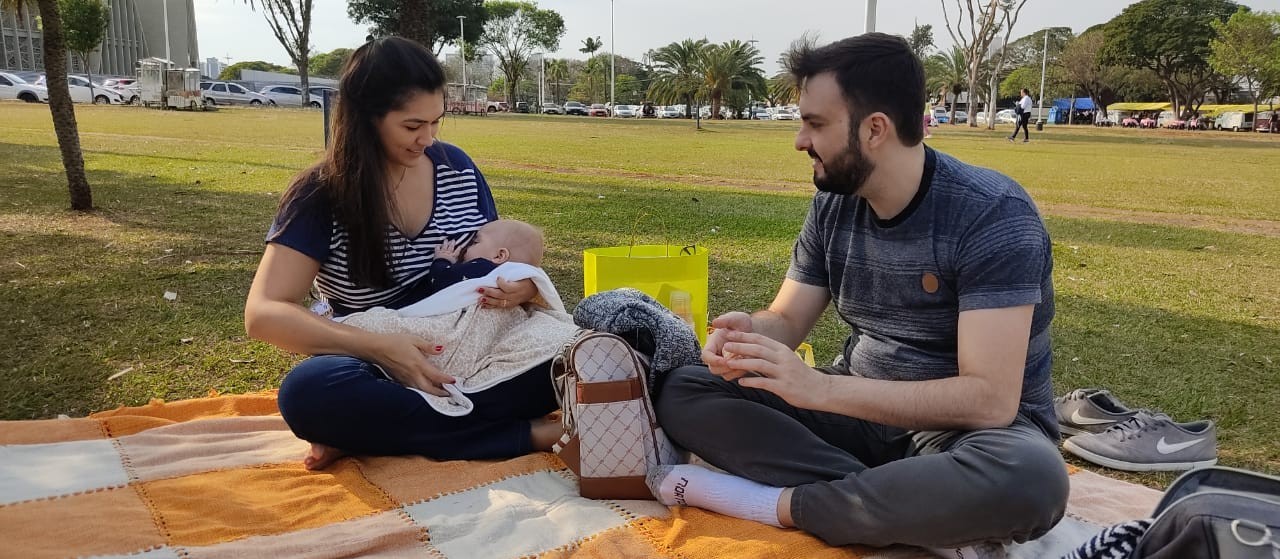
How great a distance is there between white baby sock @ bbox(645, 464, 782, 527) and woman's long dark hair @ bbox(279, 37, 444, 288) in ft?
3.60

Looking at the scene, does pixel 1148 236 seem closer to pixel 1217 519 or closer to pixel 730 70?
pixel 1217 519

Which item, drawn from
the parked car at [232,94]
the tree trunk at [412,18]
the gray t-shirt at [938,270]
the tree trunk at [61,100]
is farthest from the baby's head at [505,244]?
the parked car at [232,94]

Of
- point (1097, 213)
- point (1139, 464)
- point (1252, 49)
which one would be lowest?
point (1139, 464)

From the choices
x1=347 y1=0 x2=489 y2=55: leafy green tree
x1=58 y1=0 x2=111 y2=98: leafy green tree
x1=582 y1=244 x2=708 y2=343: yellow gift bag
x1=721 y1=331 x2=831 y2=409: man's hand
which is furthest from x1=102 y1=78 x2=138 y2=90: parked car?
x1=721 y1=331 x2=831 y2=409: man's hand

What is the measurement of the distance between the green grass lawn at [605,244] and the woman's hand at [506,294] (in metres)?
1.44

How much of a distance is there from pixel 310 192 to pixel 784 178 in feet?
36.0

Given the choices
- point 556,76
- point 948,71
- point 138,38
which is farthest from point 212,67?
point 948,71

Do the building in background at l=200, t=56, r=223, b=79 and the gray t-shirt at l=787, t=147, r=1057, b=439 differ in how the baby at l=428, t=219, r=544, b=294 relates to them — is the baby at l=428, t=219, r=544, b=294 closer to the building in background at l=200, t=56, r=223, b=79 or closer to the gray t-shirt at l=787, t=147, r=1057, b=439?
the gray t-shirt at l=787, t=147, r=1057, b=439

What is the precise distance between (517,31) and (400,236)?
2927 inches

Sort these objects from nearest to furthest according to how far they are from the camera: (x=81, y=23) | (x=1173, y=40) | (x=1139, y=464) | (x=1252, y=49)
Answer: (x=1139, y=464) → (x=81, y=23) → (x=1252, y=49) → (x=1173, y=40)

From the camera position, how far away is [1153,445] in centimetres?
292

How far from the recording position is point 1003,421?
206cm

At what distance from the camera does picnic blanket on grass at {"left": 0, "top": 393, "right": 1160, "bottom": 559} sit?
2131 millimetres

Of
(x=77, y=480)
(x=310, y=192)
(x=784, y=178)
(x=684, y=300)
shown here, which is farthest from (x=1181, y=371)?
(x=784, y=178)
